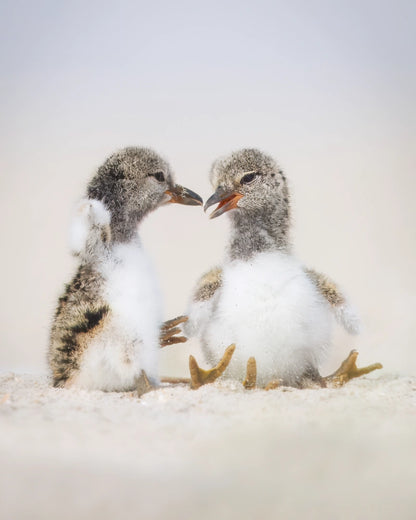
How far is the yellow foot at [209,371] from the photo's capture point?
5.51 ft

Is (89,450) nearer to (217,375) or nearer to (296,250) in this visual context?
(217,375)

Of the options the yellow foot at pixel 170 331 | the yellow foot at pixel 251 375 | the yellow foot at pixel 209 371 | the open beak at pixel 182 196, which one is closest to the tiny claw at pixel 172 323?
the yellow foot at pixel 170 331

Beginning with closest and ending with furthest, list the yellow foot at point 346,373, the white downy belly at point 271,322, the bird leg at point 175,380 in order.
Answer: the white downy belly at point 271,322, the yellow foot at point 346,373, the bird leg at point 175,380

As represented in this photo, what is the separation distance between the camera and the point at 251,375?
1653 mm

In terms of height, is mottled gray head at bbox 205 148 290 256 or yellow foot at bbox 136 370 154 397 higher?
mottled gray head at bbox 205 148 290 256

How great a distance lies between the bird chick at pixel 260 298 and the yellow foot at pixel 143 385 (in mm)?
126

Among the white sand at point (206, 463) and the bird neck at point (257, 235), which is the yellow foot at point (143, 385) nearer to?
the white sand at point (206, 463)

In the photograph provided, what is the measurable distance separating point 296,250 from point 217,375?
1.67 ft

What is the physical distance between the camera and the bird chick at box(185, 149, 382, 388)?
1721 mm

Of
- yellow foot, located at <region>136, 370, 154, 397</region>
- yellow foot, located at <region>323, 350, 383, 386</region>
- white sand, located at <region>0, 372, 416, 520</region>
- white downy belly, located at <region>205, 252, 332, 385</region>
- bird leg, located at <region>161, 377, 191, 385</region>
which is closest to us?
white sand, located at <region>0, 372, 416, 520</region>

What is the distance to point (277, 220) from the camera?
6.26ft

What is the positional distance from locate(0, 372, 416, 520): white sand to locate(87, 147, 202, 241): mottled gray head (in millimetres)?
601

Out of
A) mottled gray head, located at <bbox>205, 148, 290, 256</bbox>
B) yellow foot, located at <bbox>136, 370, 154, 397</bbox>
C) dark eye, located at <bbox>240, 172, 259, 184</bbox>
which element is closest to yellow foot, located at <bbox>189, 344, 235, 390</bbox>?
yellow foot, located at <bbox>136, 370, 154, 397</bbox>

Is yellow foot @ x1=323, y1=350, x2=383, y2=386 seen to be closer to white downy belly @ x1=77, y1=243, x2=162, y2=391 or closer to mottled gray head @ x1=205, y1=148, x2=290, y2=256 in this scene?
mottled gray head @ x1=205, y1=148, x2=290, y2=256
